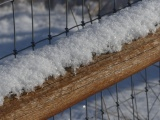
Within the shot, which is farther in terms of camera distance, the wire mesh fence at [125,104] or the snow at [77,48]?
the wire mesh fence at [125,104]

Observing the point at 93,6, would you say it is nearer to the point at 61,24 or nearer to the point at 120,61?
the point at 61,24

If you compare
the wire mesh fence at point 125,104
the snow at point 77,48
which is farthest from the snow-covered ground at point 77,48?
the wire mesh fence at point 125,104

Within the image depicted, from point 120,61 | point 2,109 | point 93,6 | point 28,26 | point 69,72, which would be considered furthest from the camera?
point 93,6

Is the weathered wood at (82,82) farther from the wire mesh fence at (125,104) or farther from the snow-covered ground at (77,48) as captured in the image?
the wire mesh fence at (125,104)

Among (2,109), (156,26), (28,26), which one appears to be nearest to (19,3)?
(28,26)

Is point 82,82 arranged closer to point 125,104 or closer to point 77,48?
point 77,48

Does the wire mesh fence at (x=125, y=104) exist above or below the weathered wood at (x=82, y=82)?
above

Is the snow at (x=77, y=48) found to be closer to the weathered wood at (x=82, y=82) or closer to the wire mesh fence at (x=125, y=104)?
the weathered wood at (x=82, y=82)
